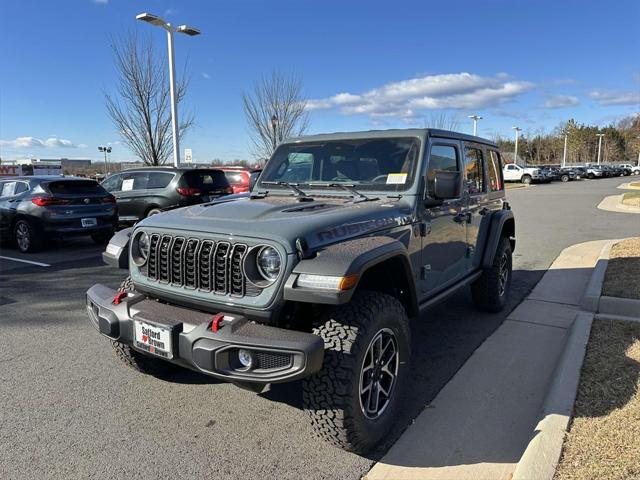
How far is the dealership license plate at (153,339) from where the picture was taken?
2594mm

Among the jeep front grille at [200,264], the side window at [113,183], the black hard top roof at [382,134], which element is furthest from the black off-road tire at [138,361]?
the side window at [113,183]

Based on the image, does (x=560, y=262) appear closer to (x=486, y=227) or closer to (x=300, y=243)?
(x=486, y=227)

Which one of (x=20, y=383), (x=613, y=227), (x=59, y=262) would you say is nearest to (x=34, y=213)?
(x=59, y=262)

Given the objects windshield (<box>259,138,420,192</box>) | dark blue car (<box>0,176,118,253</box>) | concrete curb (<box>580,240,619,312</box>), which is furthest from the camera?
dark blue car (<box>0,176,118,253</box>)

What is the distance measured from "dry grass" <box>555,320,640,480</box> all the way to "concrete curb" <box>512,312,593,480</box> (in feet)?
0.14

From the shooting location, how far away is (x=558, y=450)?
8.53 ft

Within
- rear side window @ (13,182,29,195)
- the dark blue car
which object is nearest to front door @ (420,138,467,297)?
the dark blue car

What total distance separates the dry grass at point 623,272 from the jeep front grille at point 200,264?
465 cm

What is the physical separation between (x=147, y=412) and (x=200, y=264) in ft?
3.93

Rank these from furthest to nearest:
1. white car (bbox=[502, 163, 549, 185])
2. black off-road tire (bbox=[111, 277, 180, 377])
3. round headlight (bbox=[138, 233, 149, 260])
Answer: white car (bbox=[502, 163, 549, 185])
black off-road tire (bbox=[111, 277, 180, 377])
round headlight (bbox=[138, 233, 149, 260])

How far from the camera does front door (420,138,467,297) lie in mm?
3691

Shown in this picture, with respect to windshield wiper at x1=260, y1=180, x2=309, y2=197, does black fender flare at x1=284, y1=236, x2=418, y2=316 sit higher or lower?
lower

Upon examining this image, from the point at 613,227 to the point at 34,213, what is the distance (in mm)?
13844

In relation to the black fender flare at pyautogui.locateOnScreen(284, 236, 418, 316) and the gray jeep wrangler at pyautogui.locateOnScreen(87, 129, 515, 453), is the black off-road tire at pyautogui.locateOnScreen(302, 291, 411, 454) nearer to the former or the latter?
the gray jeep wrangler at pyautogui.locateOnScreen(87, 129, 515, 453)
